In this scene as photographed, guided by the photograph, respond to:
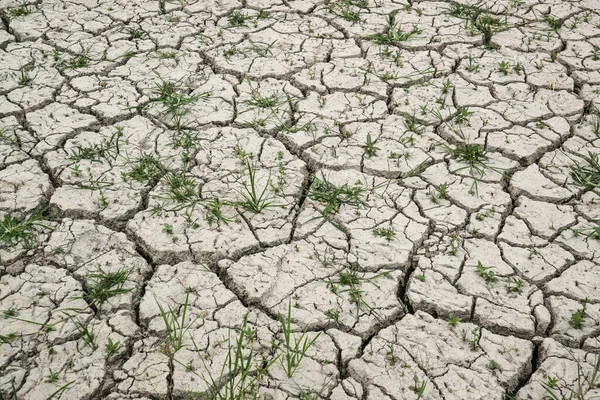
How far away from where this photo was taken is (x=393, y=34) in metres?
4.21

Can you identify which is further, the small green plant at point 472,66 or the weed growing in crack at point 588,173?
the small green plant at point 472,66

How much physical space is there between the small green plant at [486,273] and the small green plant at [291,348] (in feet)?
2.54

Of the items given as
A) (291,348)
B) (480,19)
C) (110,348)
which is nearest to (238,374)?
(291,348)

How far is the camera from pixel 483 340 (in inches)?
95.0

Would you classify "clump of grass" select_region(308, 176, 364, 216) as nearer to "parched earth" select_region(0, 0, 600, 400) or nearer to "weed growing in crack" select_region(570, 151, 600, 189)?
"parched earth" select_region(0, 0, 600, 400)

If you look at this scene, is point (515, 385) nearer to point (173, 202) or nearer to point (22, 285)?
point (173, 202)

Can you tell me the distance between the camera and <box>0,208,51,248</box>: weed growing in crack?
2.78 m

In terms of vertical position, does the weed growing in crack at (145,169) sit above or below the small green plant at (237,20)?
below

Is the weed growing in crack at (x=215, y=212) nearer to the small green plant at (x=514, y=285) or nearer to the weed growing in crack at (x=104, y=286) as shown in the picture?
the weed growing in crack at (x=104, y=286)

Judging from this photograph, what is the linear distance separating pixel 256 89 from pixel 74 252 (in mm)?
1533

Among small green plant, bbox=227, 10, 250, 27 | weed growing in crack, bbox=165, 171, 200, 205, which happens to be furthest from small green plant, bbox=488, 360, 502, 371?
small green plant, bbox=227, 10, 250, 27

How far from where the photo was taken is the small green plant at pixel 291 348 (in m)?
2.30

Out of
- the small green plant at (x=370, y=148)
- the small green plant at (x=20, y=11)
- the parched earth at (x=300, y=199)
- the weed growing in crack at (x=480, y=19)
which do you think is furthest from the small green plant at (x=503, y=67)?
the small green plant at (x=20, y=11)

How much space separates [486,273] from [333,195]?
805 mm
